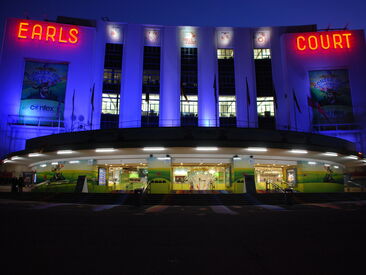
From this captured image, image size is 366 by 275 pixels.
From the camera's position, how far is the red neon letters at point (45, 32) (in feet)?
132

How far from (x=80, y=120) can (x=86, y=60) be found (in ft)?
31.2

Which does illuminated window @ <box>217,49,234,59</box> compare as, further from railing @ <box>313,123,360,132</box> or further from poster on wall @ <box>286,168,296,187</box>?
poster on wall @ <box>286,168,296,187</box>

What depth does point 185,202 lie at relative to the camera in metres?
20.7

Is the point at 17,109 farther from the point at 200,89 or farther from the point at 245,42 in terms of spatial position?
the point at 245,42

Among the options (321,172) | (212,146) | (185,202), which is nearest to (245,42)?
(321,172)

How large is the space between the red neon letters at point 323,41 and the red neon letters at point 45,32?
35556 millimetres

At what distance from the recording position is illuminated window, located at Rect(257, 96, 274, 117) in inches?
1596

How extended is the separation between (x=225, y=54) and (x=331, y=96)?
693 inches

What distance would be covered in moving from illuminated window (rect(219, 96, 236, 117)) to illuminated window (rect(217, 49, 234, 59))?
7.06 metres

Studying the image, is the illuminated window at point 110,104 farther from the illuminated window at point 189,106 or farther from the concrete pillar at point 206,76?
the concrete pillar at point 206,76

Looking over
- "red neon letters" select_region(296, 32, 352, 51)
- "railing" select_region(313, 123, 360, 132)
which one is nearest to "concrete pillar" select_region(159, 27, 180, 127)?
"red neon letters" select_region(296, 32, 352, 51)

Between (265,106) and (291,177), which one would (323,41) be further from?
(291,177)

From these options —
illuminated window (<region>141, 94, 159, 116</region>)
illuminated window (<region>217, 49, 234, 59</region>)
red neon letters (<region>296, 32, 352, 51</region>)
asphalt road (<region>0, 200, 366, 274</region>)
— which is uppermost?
red neon letters (<region>296, 32, 352, 51</region>)

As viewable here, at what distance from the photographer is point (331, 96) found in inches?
1624
